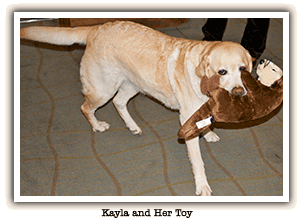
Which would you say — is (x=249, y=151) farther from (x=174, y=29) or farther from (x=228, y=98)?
(x=174, y=29)

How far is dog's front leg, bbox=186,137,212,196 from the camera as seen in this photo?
2098 mm

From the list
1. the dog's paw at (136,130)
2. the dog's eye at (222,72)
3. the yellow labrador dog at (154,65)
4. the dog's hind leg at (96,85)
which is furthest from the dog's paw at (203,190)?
the dog's hind leg at (96,85)

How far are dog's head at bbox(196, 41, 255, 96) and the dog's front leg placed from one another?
1.63ft

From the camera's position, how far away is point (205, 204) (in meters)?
2.04

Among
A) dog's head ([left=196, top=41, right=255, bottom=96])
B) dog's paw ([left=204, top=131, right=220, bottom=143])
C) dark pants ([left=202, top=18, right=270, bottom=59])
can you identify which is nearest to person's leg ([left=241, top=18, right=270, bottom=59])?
dark pants ([left=202, top=18, right=270, bottom=59])

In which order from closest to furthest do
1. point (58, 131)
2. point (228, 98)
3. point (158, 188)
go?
1. point (228, 98)
2. point (158, 188)
3. point (58, 131)

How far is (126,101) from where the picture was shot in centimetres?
253

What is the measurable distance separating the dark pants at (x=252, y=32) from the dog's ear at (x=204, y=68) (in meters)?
1.19

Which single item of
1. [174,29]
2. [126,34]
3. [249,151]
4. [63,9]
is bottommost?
[249,151]

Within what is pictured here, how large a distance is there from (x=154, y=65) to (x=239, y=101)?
0.58 m

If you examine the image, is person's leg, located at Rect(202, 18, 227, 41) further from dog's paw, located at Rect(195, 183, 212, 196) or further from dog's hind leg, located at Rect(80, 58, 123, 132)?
dog's paw, located at Rect(195, 183, 212, 196)

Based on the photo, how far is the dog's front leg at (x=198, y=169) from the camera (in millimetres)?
2098

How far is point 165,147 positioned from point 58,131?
0.85 metres
